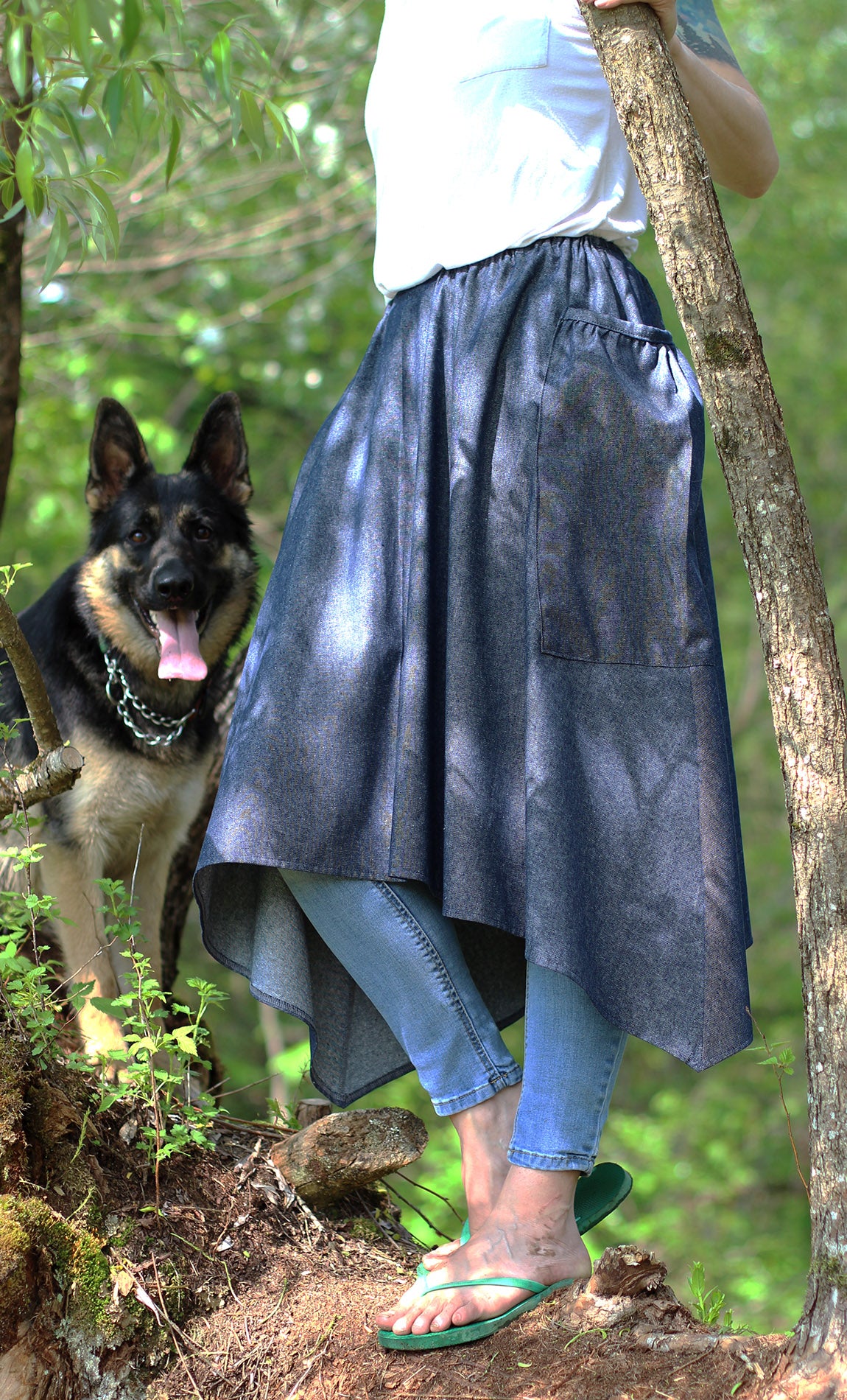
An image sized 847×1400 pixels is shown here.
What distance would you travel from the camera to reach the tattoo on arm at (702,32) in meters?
2.13

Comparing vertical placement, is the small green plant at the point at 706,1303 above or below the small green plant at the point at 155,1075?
below

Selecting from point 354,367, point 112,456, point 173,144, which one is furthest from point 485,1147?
point 354,367

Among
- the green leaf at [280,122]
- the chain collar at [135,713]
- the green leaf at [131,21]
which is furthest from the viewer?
the chain collar at [135,713]

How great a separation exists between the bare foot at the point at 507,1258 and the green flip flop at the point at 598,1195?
0.09 metres

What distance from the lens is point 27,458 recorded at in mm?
7523

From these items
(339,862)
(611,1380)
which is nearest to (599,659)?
(339,862)

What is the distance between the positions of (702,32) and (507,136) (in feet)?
1.54

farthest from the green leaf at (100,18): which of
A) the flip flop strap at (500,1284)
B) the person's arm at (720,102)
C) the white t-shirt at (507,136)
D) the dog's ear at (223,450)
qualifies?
the dog's ear at (223,450)

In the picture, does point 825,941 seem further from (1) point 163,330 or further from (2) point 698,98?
(1) point 163,330

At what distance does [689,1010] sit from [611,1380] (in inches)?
21.1

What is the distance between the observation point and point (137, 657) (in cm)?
360

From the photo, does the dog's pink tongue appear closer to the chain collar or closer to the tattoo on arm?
the chain collar

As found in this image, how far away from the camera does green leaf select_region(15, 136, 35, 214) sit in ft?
5.45

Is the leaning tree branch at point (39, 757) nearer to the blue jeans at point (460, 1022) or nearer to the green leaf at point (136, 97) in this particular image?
the blue jeans at point (460, 1022)
